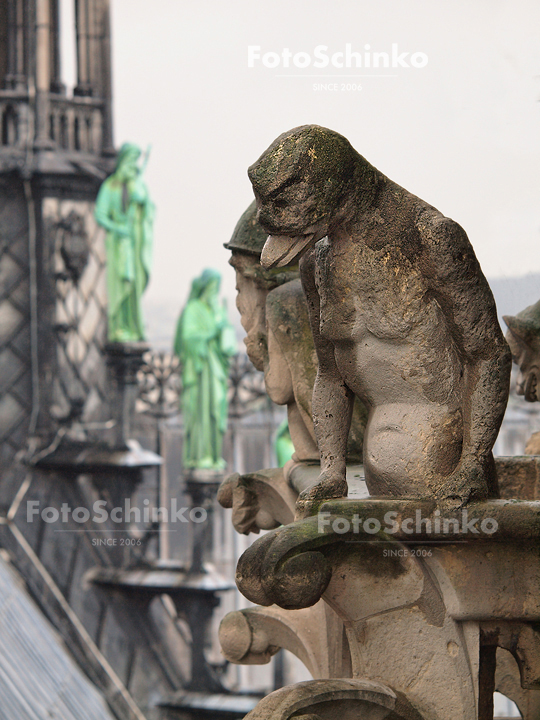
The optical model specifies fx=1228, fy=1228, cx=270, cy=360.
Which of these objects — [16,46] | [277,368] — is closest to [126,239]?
[16,46]

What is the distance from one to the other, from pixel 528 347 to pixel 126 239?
9.72 metres

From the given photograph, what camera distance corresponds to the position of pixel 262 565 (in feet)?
8.11

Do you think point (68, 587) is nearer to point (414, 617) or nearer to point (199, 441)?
point (199, 441)

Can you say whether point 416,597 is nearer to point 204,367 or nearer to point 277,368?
point 277,368

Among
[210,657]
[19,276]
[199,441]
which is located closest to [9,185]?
[19,276]

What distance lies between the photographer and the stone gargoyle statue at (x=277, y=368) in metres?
3.46

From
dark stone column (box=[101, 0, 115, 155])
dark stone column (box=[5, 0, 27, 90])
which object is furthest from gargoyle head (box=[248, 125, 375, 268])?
dark stone column (box=[5, 0, 27, 90])

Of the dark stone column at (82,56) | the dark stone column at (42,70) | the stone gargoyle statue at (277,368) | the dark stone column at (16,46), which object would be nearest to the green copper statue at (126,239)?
the dark stone column at (42,70)

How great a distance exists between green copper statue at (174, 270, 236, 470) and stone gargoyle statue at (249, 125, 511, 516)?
9932mm

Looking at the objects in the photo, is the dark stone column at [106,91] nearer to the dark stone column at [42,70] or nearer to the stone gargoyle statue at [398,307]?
the dark stone column at [42,70]

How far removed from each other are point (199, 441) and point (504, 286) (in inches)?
358

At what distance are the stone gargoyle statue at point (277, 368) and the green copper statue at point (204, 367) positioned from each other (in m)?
8.87

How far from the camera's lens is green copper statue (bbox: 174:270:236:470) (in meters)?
12.7

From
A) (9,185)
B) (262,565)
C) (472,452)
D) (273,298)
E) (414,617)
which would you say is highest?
(9,185)
